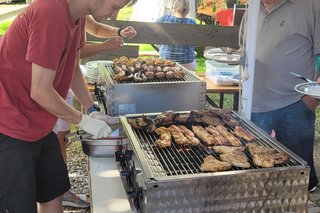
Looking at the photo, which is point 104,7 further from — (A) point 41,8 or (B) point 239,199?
(B) point 239,199

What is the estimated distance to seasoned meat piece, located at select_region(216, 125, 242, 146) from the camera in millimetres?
2168

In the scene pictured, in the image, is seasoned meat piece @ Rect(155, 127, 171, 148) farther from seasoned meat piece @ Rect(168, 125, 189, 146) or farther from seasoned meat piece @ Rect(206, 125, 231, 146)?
seasoned meat piece @ Rect(206, 125, 231, 146)

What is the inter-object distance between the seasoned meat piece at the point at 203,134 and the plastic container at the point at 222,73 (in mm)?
2107

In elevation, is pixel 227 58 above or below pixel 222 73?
above

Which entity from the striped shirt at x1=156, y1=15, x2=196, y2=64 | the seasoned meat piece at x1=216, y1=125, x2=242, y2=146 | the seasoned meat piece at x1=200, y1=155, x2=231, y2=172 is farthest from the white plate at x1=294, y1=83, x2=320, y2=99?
the striped shirt at x1=156, y1=15, x2=196, y2=64

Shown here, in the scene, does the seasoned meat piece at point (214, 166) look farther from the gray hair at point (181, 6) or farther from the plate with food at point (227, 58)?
the gray hair at point (181, 6)

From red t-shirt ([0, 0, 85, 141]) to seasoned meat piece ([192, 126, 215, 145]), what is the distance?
81 cm

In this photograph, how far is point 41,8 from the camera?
1.86 m

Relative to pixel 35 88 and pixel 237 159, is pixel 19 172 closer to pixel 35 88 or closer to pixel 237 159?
pixel 35 88

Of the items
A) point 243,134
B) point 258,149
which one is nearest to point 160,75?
point 243,134

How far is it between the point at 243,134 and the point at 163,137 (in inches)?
18.0

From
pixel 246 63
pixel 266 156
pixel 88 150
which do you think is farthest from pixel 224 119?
pixel 88 150

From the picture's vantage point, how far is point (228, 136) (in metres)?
2.24

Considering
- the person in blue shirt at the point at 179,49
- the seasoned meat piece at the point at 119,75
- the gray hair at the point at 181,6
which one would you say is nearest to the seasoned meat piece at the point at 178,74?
the seasoned meat piece at the point at 119,75
